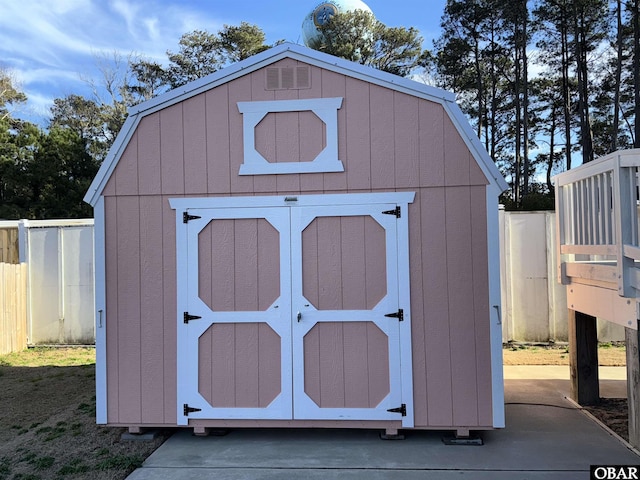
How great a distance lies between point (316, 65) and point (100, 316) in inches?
105

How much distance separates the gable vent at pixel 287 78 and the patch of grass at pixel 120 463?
2.96m

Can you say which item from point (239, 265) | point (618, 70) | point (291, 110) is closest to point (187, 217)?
point (239, 265)

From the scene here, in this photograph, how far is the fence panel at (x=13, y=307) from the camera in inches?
312

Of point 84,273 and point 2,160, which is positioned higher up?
point 2,160

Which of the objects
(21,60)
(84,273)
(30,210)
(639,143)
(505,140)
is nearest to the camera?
(84,273)

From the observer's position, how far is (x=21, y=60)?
2241cm

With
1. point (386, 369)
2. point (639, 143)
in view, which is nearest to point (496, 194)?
point (386, 369)

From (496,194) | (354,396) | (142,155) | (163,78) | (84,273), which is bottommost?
(354,396)

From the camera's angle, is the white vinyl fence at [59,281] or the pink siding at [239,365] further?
the white vinyl fence at [59,281]

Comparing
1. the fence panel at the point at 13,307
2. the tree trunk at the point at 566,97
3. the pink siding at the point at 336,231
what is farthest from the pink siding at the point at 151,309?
the tree trunk at the point at 566,97

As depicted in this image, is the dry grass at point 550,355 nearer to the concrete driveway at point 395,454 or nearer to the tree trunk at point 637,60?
the concrete driveway at point 395,454

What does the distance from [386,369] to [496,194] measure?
1.58 meters

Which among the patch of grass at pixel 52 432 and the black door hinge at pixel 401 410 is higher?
the black door hinge at pixel 401 410

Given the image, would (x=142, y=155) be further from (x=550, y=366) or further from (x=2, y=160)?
(x=2, y=160)
